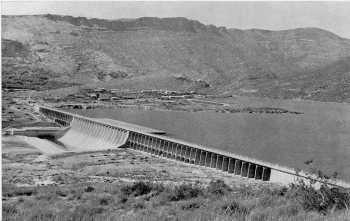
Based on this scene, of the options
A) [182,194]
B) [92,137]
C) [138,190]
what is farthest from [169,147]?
[182,194]

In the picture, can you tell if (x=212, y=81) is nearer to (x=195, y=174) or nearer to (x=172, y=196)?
(x=195, y=174)

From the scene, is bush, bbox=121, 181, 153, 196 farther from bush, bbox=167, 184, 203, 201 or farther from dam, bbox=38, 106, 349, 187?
dam, bbox=38, 106, 349, 187

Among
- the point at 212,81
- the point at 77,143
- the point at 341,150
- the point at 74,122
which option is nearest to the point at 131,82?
the point at 212,81

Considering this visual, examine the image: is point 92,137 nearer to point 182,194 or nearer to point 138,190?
point 138,190

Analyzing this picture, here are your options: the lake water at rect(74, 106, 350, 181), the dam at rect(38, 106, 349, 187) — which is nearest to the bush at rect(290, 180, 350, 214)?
the dam at rect(38, 106, 349, 187)

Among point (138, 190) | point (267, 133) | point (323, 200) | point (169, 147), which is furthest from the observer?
point (267, 133)
